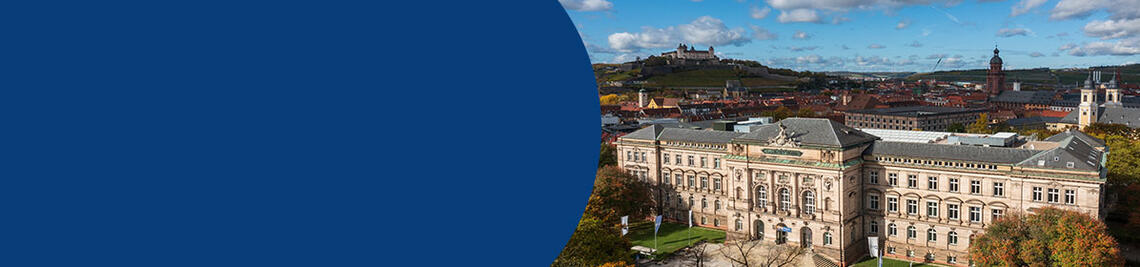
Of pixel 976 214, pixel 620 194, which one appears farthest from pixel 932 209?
pixel 620 194

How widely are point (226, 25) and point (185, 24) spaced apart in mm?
344

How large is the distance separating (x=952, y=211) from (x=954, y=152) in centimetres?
411

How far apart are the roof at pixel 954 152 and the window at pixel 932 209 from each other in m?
3.37

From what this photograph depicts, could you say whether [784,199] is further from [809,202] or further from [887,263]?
[887,263]

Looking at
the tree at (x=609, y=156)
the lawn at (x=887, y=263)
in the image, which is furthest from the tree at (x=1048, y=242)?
the tree at (x=609, y=156)

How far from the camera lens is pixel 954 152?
51.1 meters

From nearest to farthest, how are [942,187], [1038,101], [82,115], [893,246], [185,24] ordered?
[82,115], [185,24], [942,187], [893,246], [1038,101]

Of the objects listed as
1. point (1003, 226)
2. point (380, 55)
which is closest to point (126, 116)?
point (380, 55)

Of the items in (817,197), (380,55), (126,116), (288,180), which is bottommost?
(817,197)

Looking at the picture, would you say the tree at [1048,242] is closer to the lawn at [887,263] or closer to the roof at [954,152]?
the roof at [954,152]

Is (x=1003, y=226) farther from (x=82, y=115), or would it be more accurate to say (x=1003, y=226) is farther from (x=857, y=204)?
(x=82, y=115)

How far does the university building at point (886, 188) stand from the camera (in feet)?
157

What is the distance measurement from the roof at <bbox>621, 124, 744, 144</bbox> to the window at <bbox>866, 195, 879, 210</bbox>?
37.8 feet

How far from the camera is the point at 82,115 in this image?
6484 millimetres
